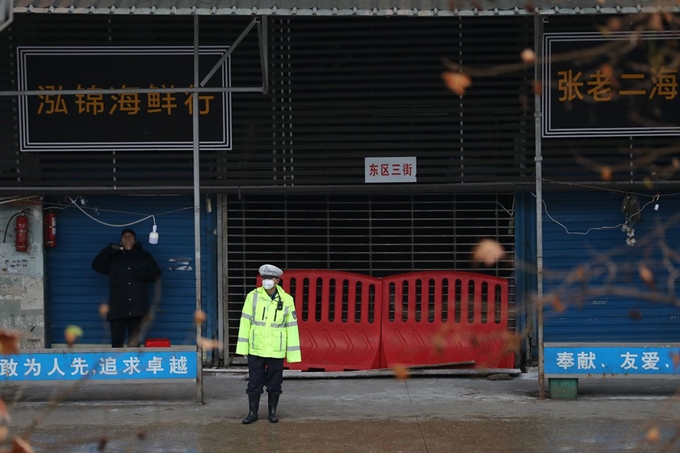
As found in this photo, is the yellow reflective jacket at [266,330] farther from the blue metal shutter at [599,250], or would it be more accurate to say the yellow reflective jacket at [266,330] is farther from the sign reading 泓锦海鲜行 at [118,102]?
→ the blue metal shutter at [599,250]

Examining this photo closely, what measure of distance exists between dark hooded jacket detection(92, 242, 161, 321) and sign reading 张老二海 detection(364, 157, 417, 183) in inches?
118

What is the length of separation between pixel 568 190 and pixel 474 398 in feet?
9.85

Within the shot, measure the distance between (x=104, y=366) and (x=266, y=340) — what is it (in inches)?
76.8

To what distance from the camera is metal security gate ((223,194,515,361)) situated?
525 inches

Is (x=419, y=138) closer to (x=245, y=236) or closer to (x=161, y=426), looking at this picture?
(x=245, y=236)

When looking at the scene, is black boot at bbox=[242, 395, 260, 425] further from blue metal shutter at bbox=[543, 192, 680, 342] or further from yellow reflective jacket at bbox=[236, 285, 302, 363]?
blue metal shutter at bbox=[543, 192, 680, 342]

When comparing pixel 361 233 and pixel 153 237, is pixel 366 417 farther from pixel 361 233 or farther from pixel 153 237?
pixel 153 237

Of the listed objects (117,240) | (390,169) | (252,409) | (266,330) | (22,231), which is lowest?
(252,409)

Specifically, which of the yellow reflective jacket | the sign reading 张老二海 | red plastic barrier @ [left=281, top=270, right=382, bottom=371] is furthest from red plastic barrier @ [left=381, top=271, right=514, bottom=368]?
the yellow reflective jacket

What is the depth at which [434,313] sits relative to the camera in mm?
13367

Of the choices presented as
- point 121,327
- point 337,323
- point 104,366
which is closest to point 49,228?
point 121,327

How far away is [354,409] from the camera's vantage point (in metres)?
11.1

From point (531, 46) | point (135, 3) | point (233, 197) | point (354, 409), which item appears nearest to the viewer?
point (135, 3)

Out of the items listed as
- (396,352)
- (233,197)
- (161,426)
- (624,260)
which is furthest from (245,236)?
(624,260)
